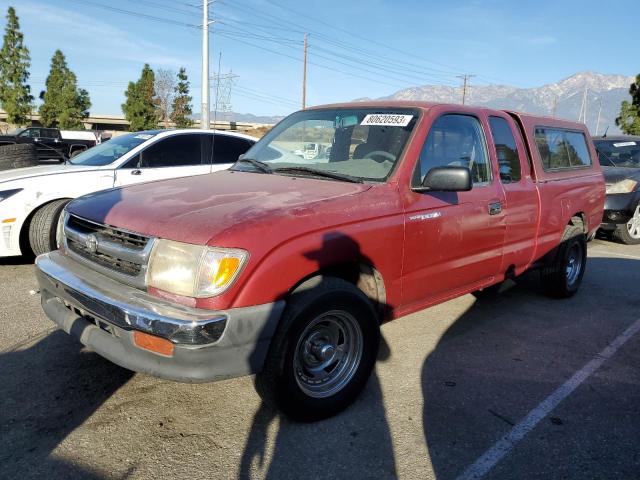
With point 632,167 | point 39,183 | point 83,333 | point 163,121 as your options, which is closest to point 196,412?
point 83,333

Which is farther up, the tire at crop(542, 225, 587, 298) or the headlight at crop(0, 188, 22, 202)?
the headlight at crop(0, 188, 22, 202)

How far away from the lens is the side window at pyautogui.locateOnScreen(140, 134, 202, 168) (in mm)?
6630

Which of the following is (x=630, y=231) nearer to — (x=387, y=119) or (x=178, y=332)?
(x=387, y=119)

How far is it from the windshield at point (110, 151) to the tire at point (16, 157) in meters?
0.73

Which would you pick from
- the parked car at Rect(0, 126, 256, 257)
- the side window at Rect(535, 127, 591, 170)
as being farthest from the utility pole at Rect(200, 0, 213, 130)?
the side window at Rect(535, 127, 591, 170)

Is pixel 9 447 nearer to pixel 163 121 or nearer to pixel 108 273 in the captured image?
pixel 108 273

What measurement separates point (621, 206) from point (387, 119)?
6.48 metres

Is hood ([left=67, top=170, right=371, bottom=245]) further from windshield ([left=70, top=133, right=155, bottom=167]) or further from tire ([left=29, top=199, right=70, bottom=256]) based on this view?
windshield ([left=70, top=133, right=155, bottom=167])

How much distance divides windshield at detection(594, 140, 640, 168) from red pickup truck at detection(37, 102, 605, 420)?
6079 mm

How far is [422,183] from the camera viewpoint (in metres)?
3.27

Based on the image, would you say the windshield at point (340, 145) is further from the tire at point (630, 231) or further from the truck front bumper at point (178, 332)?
the tire at point (630, 231)

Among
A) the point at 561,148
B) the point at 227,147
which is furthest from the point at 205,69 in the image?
the point at 561,148

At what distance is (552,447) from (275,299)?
1711 millimetres

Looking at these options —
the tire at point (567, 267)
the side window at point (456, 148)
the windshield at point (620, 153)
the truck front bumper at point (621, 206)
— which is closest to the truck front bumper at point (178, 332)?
the side window at point (456, 148)
